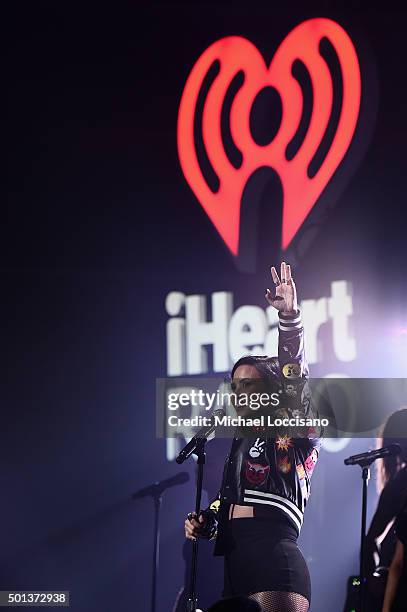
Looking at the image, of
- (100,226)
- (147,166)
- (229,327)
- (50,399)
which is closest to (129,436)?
(50,399)

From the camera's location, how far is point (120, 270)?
448cm

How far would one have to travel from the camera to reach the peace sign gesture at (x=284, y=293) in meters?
4.30

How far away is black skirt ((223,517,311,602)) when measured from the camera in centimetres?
359

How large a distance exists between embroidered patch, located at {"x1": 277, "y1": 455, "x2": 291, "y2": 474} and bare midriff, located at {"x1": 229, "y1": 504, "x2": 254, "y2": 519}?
256mm

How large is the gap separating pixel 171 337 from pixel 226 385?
0.41 m

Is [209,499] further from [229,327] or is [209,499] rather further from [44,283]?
[44,283]

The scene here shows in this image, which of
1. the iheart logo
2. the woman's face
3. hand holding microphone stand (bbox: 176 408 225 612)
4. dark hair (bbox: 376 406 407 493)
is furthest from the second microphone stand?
the iheart logo

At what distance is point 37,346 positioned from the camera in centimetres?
443

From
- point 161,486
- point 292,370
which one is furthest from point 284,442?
point 161,486

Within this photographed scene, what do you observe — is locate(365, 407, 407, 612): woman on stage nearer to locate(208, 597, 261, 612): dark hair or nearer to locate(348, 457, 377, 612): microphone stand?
locate(348, 457, 377, 612): microphone stand

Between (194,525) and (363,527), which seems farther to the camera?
(363,527)

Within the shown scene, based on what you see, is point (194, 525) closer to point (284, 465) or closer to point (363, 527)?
point (284, 465)

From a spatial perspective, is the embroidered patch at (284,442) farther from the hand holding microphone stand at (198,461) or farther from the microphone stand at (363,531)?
the microphone stand at (363,531)

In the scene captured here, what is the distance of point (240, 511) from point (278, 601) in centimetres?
46
